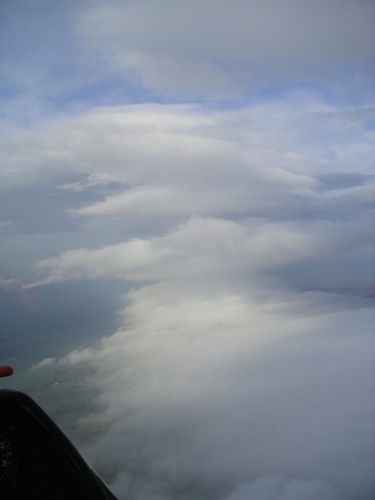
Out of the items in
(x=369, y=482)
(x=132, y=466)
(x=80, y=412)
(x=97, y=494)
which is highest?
(x=97, y=494)

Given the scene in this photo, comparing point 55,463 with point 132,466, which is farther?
point 132,466

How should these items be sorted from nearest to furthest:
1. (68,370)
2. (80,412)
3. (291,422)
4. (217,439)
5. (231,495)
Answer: (231,495), (80,412), (68,370), (217,439), (291,422)

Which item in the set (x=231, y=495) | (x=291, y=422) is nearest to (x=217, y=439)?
(x=291, y=422)

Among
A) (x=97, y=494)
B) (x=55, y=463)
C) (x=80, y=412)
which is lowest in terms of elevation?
(x=80, y=412)

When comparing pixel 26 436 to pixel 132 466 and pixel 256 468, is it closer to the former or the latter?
pixel 132 466

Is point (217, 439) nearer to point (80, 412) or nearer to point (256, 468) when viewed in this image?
point (256, 468)

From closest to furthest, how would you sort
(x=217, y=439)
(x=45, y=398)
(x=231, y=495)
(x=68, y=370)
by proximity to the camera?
(x=231, y=495)
(x=45, y=398)
(x=68, y=370)
(x=217, y=439)

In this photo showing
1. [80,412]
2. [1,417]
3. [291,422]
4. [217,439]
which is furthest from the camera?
[291,422]

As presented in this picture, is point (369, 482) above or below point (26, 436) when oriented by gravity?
below

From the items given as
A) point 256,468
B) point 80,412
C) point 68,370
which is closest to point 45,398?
point 80,412
